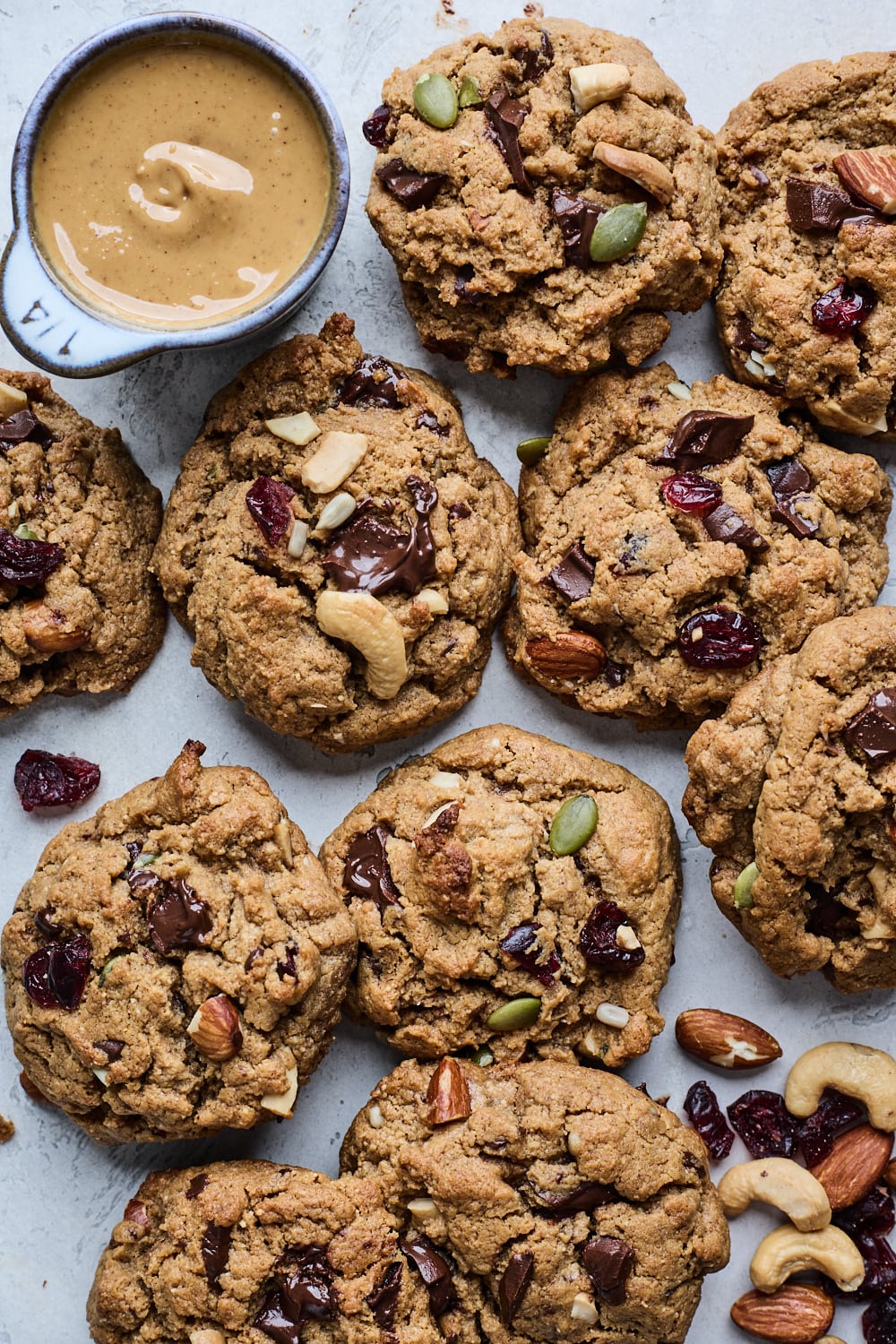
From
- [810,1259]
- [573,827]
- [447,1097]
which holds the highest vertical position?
[573,827]

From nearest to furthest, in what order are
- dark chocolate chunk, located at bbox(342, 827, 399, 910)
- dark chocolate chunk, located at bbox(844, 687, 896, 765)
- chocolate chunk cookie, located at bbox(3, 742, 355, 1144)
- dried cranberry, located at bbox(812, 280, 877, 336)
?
dark chocolate chunk, located at bbox(844, 687, 896, 765) < chocolate chunk cookie, located at bbox(3, 742, 355, 1144) < dried cranberry, located at bbox(812, 280, 877, 336) < dark chocolate chunk, located at bbox(342, 827, 399, 910)

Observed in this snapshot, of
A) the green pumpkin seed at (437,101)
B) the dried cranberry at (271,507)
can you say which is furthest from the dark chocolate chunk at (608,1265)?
the green pumpkin seed at (437,101)

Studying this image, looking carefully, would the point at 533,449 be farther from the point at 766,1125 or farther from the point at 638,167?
the point at 766,1125

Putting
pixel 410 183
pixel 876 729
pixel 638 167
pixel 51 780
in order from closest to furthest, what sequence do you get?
pixel 876 729
pixel 638 167
pixel 410 183
pixel 51 780

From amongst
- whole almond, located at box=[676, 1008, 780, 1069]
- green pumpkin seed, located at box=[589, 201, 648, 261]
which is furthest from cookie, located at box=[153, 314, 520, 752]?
whole almond, located at box=[676, 1008, 780, 1069]

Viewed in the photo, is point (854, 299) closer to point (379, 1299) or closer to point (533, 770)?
point (533, 770)

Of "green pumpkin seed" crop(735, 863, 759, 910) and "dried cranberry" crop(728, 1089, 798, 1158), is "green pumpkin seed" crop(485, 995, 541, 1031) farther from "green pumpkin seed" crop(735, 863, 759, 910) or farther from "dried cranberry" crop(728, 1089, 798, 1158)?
"dried cranberry" crop(728, 1089, 798, 1158)

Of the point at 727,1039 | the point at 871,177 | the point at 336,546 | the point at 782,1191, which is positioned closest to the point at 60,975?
the point at 336,546

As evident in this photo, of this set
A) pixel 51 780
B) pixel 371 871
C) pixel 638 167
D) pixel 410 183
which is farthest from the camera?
pixel 51 780
